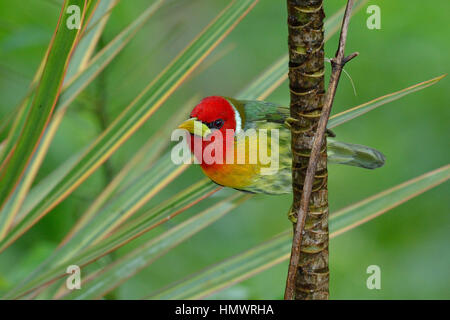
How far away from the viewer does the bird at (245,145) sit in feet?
2.65

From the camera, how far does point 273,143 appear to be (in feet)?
2.83

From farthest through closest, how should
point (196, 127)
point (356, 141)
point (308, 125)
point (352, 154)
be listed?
point (356, 141) < point (352, 154) < point (196, 127) < point (308, 125)

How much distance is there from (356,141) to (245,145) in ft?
2.06

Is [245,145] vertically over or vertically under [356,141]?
under

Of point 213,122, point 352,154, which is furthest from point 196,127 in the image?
point 352,154

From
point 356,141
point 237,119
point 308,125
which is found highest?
point 356,141

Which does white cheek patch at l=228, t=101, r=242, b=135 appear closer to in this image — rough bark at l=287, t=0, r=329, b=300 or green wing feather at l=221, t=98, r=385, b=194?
green wing feather at l=221, t=98, r=385, b=194

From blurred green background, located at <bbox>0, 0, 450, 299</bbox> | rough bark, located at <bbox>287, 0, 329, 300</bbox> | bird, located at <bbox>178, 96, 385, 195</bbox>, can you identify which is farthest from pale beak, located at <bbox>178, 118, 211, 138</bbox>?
blurred green background, located at <bbox>0, 0, 450, 299</bbox>

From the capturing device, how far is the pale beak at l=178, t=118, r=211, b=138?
0.78m

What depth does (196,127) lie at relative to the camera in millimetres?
793

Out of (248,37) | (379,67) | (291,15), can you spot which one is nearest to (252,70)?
(248,37)

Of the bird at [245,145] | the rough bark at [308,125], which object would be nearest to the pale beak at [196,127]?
the bird at [245,145]

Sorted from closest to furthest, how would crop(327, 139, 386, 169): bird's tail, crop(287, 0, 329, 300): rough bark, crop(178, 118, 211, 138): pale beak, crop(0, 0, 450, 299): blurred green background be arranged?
crop(287, 0, 329, 300): rough bark < crop(178, 118, 211, 138): pale beak < crop(327, 139, 386, 169): bird's tail < crop(0, 0, 450, 299): blurred green background

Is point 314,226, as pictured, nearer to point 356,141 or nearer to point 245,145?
point 245,145
